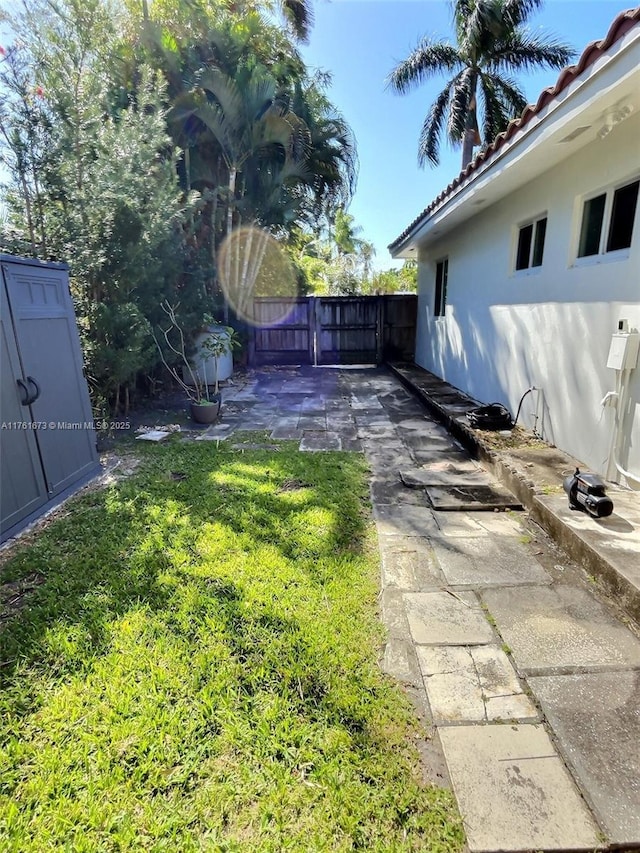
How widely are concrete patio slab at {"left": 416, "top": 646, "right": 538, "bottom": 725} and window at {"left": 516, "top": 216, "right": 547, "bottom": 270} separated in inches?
151

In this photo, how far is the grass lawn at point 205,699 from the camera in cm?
125

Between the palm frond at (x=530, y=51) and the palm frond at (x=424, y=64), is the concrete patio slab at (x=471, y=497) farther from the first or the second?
the palm frond at (x=424, y=64)

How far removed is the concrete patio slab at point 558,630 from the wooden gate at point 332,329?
9058 millimetres

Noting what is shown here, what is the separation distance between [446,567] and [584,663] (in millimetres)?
816

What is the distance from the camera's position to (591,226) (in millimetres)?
3492

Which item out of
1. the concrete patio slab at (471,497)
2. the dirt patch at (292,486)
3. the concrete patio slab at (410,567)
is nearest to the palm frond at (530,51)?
the concrete patio slab at (471,497)

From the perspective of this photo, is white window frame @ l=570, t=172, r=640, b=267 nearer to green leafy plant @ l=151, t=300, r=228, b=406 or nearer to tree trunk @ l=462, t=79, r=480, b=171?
green leafy plant @ l=151, t=300, r=228, b=406

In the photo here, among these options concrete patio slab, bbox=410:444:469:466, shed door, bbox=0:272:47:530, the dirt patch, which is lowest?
concrete patio slab, bbox=410:444:469:466

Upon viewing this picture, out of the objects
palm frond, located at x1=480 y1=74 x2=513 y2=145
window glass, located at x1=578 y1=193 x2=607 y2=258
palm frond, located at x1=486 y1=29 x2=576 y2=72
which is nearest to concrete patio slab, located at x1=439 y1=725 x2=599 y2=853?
window glass, located at x1=578 y1=193 x2=607 y2=258

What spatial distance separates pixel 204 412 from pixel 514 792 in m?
4.91

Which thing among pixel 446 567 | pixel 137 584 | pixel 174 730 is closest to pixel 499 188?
pixel 446 567

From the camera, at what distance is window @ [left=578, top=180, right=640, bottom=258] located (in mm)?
3047

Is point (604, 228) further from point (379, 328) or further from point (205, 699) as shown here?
point (379, 328)

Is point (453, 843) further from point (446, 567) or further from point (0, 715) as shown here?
point (0, 715)
